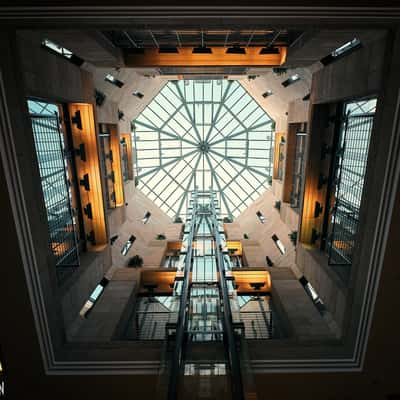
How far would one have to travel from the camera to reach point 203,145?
31.8m

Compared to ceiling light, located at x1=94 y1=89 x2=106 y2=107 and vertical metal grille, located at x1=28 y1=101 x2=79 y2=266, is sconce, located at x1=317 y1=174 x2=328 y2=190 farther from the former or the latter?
ceiling light, located at x1=94 y1=89 x2=106 y2=107

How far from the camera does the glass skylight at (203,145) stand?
2903cm

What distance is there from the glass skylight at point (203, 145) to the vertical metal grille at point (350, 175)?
17624mm

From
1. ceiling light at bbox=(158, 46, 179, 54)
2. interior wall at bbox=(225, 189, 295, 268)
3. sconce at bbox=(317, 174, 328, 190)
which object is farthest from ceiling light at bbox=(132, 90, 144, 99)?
sconce at bbox=(317, 174, 328, 190)

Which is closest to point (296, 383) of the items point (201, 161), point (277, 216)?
point (277, 216)

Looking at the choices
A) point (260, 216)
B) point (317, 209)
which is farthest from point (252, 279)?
point (260, 216)

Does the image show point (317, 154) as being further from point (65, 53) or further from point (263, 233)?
point (65, 53)

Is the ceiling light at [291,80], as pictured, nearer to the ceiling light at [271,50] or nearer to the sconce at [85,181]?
the ceiling light at [271,50]

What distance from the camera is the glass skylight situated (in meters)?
29.0

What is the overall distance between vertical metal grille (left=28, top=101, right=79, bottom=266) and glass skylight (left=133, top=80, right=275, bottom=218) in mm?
17509

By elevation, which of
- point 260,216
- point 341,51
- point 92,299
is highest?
point 341,51

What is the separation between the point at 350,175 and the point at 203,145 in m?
23.2

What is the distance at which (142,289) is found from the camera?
17.6 meters

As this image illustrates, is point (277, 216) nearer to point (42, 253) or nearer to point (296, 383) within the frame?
point (296, 383)
